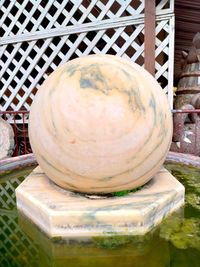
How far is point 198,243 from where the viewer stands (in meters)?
1.66

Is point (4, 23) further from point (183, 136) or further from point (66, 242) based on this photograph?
point (66, 242)

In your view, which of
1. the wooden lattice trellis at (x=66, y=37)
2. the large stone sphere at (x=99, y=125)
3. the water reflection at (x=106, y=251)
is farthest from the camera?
the wooden lattice trellis at (x=66, y=37)

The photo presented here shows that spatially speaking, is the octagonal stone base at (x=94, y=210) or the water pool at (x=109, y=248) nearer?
the water pool at (x=109, y=248)

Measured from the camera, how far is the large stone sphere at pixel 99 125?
169cm

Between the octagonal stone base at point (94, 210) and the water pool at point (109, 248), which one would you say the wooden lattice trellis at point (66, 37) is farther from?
the water pool at point (109, 248)

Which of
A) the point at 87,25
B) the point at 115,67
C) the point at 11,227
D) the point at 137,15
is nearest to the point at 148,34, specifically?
the point at 137,15

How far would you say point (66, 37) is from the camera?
510 centimetres

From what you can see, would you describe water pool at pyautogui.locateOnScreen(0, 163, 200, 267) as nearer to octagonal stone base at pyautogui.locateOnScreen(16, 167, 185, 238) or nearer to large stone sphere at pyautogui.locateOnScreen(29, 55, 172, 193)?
octagonal stone base at pyautogui.locateOnScreen(16, 167, 185, 238)

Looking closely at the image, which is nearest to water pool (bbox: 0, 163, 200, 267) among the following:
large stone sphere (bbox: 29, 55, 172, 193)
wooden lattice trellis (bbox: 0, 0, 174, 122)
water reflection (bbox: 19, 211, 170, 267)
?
water reflection (bbox: 19, 211, 170, 267)

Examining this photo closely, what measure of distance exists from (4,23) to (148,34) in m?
3.13

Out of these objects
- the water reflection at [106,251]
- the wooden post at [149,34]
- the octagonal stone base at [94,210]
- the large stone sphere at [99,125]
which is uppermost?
the wooden post at [149,34]

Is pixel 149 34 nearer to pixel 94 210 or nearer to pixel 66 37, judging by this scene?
pixel 66 37

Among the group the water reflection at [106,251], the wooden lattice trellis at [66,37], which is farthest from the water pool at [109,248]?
the wooden lattice trellis at [66,37]

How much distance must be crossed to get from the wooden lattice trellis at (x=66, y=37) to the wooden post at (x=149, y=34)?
0.10m
